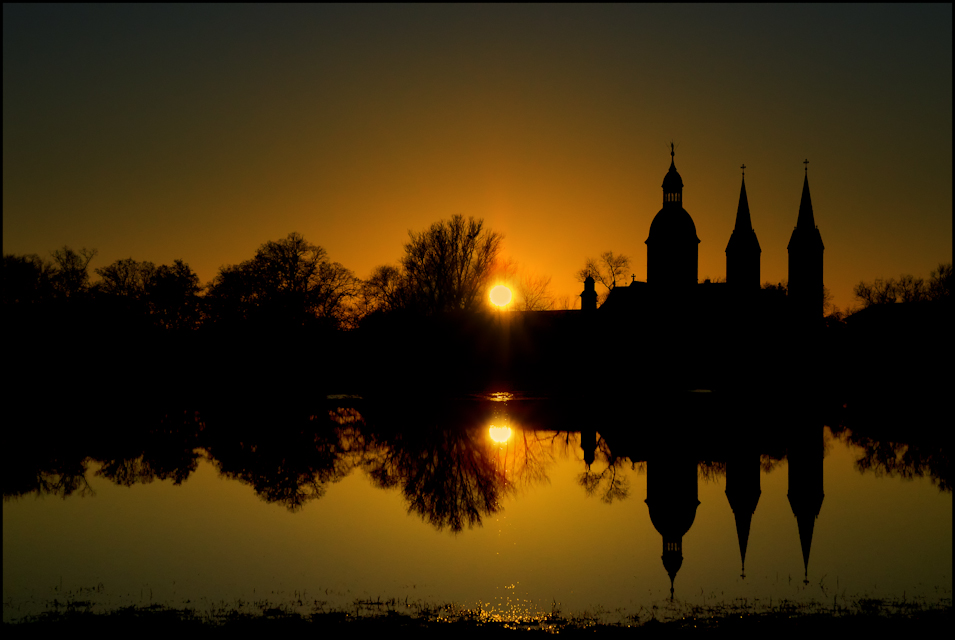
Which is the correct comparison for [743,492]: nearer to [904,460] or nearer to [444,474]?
[904,460]

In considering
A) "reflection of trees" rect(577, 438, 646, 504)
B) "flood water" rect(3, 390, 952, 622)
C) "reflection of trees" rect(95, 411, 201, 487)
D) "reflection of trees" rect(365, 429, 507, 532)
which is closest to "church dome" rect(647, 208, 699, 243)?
"flood water" rect(3, 390, 952, 622)

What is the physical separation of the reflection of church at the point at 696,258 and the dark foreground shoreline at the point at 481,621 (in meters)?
59.0

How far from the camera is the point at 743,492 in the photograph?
994 inches

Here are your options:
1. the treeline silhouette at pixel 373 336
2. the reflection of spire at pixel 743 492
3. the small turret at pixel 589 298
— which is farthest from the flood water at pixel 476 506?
the small turret at pixel 589 298

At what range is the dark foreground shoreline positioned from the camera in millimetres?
13625

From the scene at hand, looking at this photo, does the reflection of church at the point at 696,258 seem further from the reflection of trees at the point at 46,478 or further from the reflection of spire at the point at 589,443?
the reflection of trees at the point at 46,478

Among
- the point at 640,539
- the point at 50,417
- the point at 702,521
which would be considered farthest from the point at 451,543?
the point at 50,417

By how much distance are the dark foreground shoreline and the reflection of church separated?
193 ft

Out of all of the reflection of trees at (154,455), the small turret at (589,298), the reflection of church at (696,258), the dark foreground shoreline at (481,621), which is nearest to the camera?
the dark foreground shoreline at (481,621)

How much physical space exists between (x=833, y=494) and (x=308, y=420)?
23.1m

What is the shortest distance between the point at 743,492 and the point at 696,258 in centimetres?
5301

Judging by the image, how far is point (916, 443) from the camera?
106 ft

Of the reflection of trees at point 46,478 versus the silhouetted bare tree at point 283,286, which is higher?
the silhouetted bare tree at point 283,286

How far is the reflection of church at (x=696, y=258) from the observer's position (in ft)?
243
